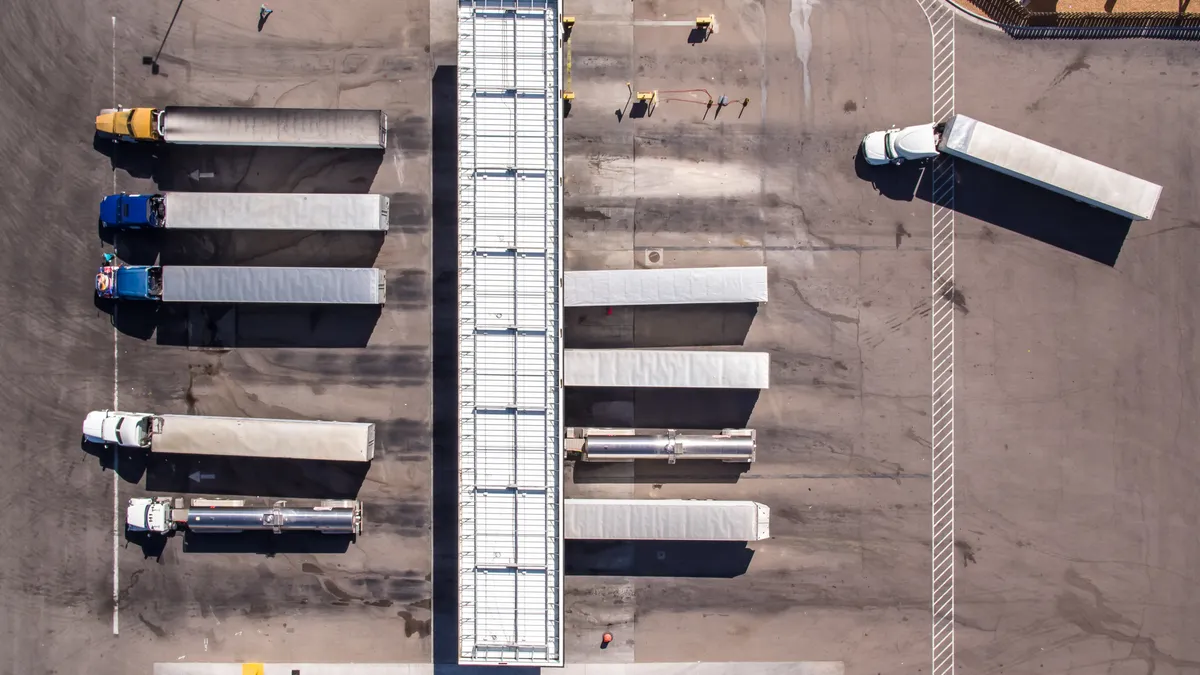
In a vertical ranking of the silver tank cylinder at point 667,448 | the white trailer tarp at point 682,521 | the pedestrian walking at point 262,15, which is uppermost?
the pedestrian walking at point 262,15

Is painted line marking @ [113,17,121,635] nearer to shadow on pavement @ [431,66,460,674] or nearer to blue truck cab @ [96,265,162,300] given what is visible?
blue truck cab @ [96,265,162,300]

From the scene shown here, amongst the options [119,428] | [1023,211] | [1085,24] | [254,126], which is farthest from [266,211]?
[1085,24]

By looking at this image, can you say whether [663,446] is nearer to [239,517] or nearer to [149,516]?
[239,517]

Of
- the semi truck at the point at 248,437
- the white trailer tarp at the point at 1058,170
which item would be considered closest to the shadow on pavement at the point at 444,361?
the semi truck at the point at 248,437

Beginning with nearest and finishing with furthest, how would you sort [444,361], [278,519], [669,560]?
[278,519], [444,361], [669,560]

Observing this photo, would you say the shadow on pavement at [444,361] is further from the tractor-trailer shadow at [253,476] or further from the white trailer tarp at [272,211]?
the tractor-trailer shadow at [253,476]

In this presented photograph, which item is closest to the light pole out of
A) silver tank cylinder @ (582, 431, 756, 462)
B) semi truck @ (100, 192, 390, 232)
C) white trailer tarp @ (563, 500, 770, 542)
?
semi truck @ (100, 192, 390, 232)

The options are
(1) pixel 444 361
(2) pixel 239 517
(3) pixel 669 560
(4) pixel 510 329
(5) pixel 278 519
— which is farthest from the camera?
(3) pixel 669 560

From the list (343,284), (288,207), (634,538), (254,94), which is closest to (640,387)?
(634,538)
